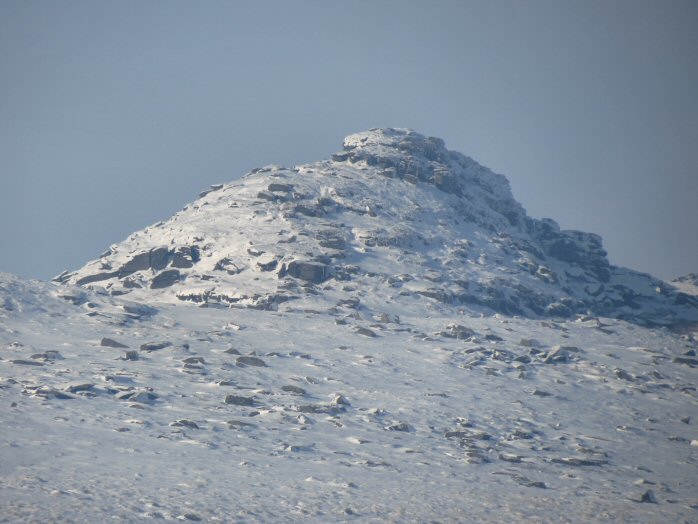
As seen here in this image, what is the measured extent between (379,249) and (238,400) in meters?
53.4

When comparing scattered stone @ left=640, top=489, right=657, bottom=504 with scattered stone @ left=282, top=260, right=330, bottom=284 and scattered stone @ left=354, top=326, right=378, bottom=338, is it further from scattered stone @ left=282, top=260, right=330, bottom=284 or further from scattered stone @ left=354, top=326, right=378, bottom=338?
scattered stone @ left=282, top=260, right=330, bottom=284

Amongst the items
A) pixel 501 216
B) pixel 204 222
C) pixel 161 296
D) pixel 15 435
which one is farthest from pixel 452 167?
pixel 15 435

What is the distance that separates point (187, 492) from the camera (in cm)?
2081

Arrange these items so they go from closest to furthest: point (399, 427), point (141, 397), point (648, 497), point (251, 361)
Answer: point (648, 497) < point (141, 397) < point (399, 427) < point (251, 361)

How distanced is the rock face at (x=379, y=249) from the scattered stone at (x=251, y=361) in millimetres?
23083

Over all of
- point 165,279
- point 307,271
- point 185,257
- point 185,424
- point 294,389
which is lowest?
point 185,424

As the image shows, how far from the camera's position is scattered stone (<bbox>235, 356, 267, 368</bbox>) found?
1665 inches

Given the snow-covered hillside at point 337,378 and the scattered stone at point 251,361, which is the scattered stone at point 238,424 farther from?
the scattered stone at point 251,361

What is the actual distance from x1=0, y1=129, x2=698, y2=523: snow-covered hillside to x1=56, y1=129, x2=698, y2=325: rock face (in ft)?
1.40

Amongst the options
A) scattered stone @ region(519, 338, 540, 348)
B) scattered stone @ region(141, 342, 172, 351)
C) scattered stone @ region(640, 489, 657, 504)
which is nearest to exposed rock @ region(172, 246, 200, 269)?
scattered stone @ region(141, 342, 172, 351)

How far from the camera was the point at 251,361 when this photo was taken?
42531mm

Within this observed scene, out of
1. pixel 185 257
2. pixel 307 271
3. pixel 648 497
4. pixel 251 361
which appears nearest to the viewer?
pixel 648 497

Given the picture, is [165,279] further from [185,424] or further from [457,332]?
[185,424]

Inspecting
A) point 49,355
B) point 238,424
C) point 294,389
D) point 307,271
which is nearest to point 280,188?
point 307,271
